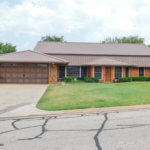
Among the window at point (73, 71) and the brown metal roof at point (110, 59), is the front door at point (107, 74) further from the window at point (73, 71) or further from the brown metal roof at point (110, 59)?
the window at point (73, 71)

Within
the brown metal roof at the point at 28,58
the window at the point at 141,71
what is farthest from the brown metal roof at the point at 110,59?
the brown metal roof at the point at 28,58

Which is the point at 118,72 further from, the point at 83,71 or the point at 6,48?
the point at 6,48

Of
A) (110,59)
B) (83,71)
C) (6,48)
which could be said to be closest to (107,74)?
(110,59)

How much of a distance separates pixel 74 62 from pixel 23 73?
8.30 meters

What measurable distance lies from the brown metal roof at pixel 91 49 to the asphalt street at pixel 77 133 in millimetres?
21282

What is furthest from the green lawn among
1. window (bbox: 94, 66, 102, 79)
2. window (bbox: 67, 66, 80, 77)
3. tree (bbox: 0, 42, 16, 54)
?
tree (bbox: 0, 42, 16, 54)

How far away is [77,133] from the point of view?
4887 mm

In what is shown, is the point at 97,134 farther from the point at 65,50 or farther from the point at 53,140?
the point at 65,50

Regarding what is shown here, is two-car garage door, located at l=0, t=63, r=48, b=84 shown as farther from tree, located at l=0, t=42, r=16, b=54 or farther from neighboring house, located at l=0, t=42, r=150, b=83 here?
tree, located at l=0, t=42, r=16, b=54

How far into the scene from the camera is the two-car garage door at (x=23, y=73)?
20047 mm

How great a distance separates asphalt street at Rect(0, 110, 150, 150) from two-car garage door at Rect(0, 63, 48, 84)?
45.0 ft

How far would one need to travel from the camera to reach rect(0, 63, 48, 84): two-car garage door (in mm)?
20047

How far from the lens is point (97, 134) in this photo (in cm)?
477

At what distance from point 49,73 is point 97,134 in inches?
626
